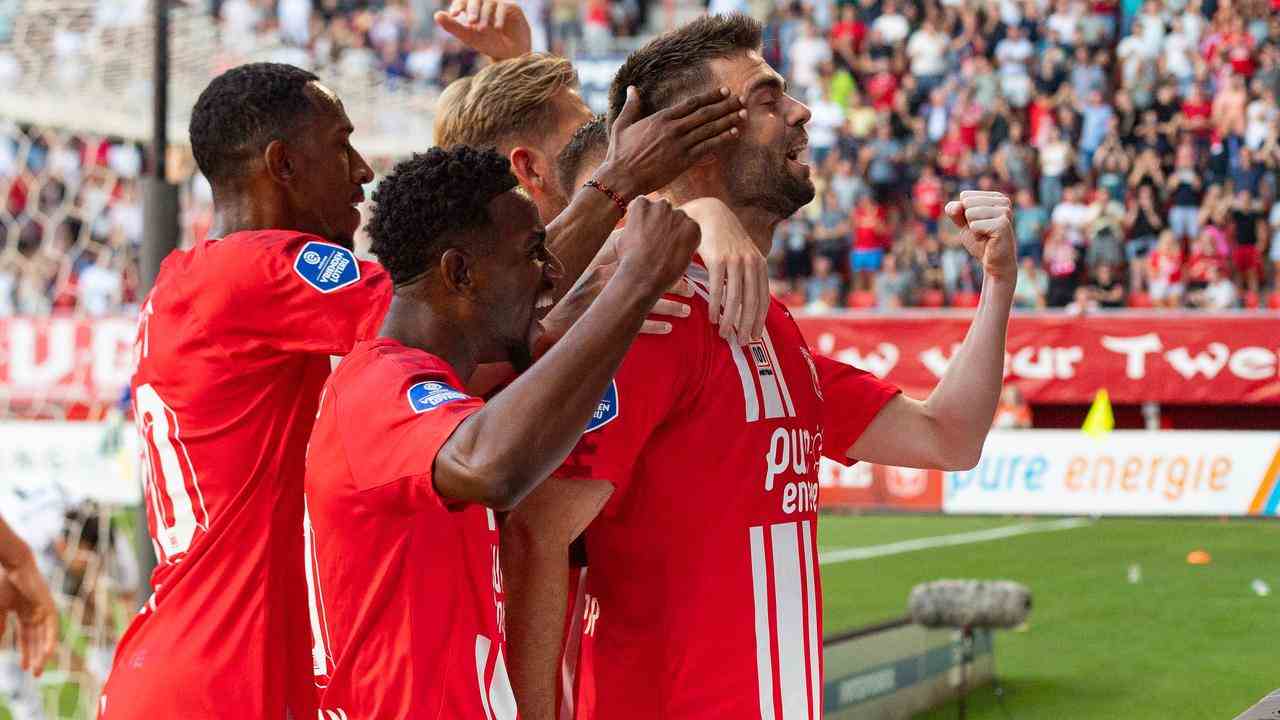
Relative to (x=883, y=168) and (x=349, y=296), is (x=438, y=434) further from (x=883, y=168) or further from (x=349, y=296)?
(x=883, y=168)

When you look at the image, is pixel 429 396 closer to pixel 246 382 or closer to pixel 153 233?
pixel 246 382

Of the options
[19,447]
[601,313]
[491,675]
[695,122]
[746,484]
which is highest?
[695,122]

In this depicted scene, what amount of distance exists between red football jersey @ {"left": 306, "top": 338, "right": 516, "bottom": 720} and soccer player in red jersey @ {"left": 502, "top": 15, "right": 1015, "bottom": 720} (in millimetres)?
180

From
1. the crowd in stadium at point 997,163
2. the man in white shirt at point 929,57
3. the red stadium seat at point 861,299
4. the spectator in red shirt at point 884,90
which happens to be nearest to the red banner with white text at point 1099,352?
the crowd in stadium at point 997,163

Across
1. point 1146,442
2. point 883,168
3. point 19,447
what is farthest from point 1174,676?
point 883,168

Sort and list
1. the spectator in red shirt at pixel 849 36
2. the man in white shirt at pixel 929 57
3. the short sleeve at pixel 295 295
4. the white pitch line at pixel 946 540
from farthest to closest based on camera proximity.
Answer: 1. the spectator in red shirt at pixel 849 36
2. the man in white shirt at pixel 929 57
3. the white pitch line at pixel 946 540
4. the short sleeve at pixel 295 295

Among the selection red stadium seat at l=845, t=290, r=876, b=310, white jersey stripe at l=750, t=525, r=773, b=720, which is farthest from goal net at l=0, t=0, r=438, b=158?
white jersey stripe at l=750, t=525, r=773, b=720

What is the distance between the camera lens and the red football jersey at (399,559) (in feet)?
7.55

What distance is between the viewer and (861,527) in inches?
635

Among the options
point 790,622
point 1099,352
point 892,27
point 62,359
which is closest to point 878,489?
point 1099,352

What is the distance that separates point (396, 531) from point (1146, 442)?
46.1 ft

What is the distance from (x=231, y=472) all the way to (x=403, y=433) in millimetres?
919

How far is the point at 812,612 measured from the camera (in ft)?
9.48

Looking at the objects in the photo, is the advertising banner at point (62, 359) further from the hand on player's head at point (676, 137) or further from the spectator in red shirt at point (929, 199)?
the hand on player's head at point (676, 137)
